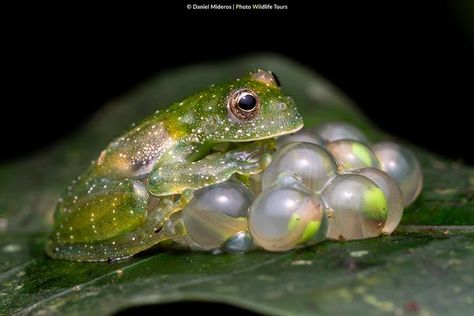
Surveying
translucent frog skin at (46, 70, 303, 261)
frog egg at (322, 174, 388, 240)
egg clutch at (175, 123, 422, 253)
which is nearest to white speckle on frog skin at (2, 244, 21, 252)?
translucent frog skin at (46, 70, 303, 261)

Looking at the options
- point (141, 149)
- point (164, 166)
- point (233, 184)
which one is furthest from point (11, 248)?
point (233, 184)

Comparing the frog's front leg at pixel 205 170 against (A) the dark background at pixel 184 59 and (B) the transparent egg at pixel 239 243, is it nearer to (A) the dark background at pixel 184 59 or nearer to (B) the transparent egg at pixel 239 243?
(B) the transparent egg at pixel 239 243

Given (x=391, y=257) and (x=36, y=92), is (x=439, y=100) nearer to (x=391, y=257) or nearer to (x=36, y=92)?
(x=36, y=92)

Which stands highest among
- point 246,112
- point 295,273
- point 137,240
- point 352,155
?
point 246,112

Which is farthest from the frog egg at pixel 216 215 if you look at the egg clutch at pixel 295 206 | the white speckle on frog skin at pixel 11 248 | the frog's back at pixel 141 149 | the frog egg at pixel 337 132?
the white speckle on frog skin at pixel 11 248

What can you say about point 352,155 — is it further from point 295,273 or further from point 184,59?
point 184,59

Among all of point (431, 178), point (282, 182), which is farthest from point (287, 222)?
point (431, 178)
